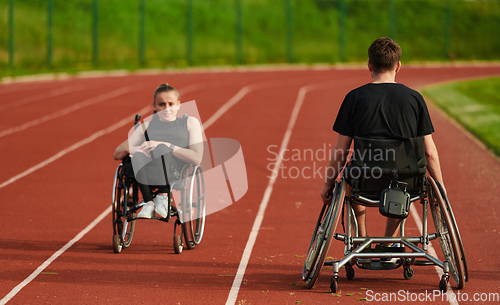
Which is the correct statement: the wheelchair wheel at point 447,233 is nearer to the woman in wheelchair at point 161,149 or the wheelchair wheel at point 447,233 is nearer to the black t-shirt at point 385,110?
the black t-shirt at point 385,110

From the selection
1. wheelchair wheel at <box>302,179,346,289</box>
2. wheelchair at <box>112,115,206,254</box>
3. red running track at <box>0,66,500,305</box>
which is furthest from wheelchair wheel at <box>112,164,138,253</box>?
wheelchair wheel at <box>302,179,346,289</box>

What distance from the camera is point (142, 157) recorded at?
5.60m

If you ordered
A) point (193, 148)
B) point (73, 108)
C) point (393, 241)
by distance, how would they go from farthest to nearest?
point (73, 108) < point (193, 148) < point (393, 241)

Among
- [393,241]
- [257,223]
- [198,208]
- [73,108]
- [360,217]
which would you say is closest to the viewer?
[393,241]

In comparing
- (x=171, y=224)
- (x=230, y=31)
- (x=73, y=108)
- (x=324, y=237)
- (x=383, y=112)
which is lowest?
(x=171, y=224)

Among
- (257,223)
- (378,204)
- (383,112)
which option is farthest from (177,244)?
(383,112)

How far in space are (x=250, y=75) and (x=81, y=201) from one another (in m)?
18.4

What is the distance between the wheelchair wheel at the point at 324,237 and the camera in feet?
14.0

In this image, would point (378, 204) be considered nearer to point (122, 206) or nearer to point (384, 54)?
point (384, 54)

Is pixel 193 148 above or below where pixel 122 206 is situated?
above

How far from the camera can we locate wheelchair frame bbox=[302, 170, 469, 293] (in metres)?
4.25

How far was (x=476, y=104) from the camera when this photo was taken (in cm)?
1741

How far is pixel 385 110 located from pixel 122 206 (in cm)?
267

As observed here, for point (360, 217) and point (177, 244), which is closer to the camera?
point (360, 217)
